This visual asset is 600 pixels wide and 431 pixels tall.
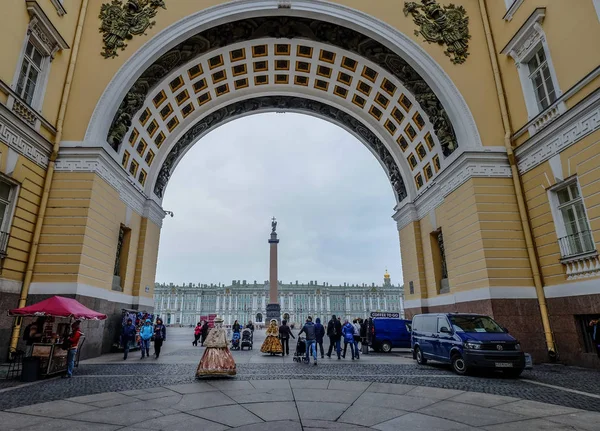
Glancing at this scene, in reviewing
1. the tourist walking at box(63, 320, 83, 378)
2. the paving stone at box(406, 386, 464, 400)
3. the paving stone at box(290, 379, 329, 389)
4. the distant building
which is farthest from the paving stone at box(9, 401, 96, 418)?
the distant building

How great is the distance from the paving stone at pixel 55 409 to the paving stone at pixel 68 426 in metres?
0.48

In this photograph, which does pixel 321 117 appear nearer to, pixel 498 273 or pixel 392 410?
pixel 498 273

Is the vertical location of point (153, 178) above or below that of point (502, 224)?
above

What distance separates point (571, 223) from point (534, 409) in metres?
9.69

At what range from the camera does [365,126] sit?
918 inches

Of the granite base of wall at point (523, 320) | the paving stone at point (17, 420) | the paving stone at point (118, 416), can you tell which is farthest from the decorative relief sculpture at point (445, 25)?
the paving stone at point (17, 420)

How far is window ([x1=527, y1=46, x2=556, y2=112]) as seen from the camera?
14445 millimetres

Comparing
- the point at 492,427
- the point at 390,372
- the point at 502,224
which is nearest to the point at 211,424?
the point at 492,427

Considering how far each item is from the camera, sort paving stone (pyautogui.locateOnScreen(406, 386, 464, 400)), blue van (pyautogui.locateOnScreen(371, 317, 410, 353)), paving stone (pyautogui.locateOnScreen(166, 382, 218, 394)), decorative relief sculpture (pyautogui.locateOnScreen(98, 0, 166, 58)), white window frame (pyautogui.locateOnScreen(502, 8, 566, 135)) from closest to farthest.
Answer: paving stone (pyautogui.locateOnScreen(406, 386, 464, 400)) < paving stone (pyautogui.locateOnScreen(166, 382, 218, 394)) < white window frame (pyautogui.locateOnScreen(502, 8, 566, 135)) < decorative relief sculpture (pyautogui.locateOnScreen(98, 0, 166, 58)) < blue van (pyautogui.locateOnScreen(371, 317, 410, 353))

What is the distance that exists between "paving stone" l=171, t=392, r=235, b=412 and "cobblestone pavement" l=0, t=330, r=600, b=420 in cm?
182

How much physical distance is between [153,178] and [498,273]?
19.5 metres

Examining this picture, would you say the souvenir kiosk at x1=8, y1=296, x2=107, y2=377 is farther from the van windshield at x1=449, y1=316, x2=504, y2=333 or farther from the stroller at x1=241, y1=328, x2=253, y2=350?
the van windshield at x1=449, y1=316, x2=504, y2=333

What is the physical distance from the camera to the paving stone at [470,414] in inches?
228

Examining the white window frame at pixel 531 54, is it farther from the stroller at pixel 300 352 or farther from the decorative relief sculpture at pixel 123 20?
the decorative relief sculpture at pixel 123 20
